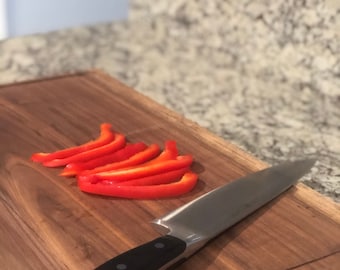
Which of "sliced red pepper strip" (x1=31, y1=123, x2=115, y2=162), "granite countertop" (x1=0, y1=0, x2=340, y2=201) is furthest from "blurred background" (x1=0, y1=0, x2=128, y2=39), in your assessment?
"sliced red pepper strip" (x1=31, y1=123, x2=115, y2=162)

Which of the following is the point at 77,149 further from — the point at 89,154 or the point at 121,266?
the point at 121,266

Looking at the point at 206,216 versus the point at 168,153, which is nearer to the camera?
the point at 206,216

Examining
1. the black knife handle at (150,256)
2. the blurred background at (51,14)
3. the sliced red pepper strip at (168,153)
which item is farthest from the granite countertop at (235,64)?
the black knife handle at (150,256)

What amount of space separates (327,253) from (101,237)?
25cm

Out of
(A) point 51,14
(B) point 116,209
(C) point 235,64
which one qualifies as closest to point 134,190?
(B) point 116,209

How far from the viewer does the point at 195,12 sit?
1.48 metres

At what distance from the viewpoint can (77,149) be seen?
3.02 feet

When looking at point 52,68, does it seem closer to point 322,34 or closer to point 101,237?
point 322,34

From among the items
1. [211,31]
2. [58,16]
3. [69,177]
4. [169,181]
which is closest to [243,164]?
[169,181]

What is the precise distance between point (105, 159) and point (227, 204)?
185 mm

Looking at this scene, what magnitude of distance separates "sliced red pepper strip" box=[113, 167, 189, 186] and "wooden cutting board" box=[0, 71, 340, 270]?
0.03m

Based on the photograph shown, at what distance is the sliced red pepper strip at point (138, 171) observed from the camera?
2.77 feet

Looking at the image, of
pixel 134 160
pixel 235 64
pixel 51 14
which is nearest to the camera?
pixel 134 160

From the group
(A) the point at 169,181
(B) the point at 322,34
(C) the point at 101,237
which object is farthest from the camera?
(B) the point at 322,34
